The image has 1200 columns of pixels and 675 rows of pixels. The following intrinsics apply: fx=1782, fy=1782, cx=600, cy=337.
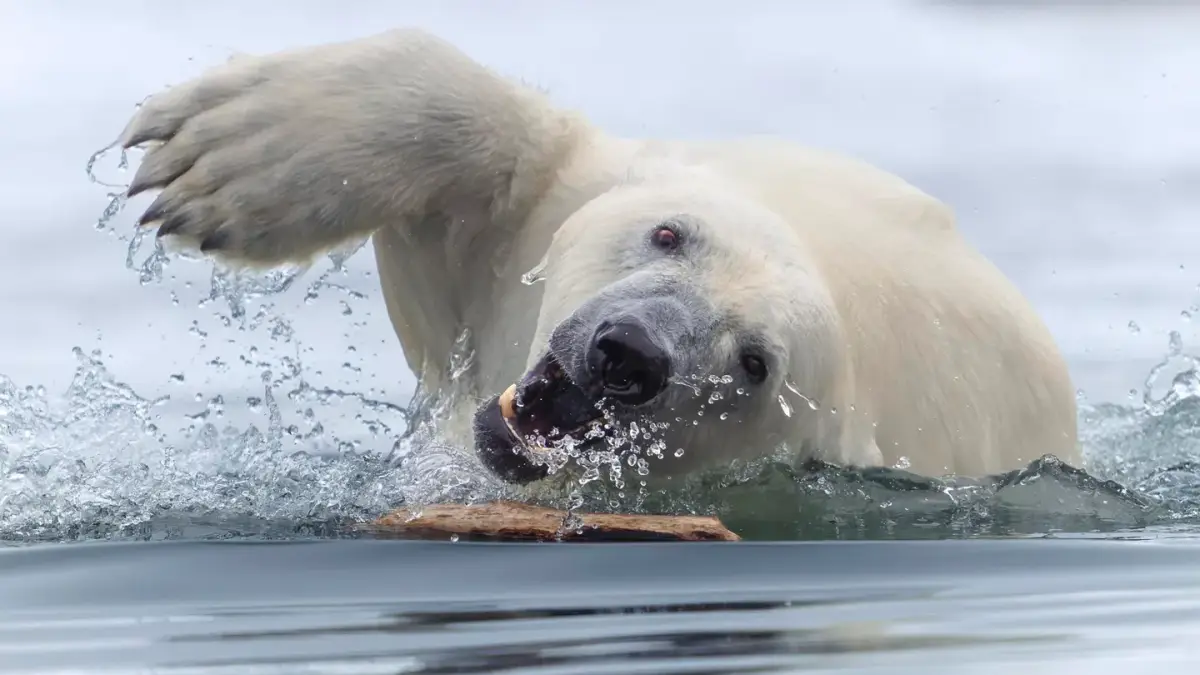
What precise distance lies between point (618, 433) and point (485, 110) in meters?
1.07

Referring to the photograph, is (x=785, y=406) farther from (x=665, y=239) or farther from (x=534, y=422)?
(x=534, y=422)

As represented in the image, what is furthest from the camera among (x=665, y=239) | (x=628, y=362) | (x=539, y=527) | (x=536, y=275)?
(x=536, y=275)

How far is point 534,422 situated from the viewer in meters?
3.62

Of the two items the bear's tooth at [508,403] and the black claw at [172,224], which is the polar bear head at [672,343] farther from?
the black claw at [172,224]

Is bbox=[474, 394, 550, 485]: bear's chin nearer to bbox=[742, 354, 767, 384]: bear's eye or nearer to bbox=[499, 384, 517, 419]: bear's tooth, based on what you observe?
bbox=[499, 384, 517, 419]: bear's tooth

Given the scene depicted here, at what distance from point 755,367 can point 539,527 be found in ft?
2.26

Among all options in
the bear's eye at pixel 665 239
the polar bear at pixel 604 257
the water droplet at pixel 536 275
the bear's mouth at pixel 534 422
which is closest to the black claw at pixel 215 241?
the polar bear at pixel 604 257

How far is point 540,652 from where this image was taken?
2.18 metres

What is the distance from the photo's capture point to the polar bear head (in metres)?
3.46

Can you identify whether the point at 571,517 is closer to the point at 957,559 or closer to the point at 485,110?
the point at 957,559

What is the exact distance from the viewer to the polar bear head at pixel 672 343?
11.3 feet

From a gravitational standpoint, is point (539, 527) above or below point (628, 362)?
below

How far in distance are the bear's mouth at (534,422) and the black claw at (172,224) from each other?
0.93 metres

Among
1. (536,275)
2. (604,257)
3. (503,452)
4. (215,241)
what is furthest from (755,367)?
(215,241)
